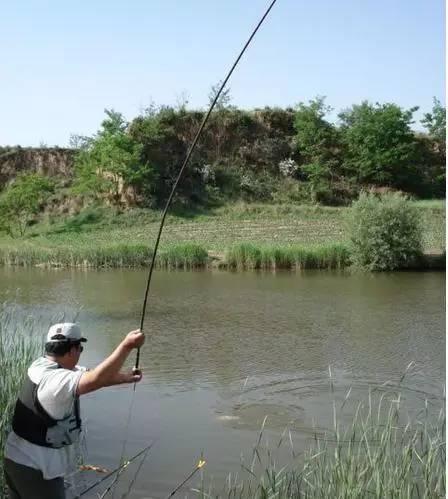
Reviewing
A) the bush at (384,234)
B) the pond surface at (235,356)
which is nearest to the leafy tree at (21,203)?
the pond surface at (235,356)

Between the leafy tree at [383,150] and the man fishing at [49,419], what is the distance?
35.2 metres

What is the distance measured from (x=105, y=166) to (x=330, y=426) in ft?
92.1

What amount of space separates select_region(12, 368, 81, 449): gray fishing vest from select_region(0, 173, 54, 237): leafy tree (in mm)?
29226

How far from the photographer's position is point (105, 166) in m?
34.1

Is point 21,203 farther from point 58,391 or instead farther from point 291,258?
point 58,391

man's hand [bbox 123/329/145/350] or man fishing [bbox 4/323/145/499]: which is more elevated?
man's hand [bbox 123/329/145/350]

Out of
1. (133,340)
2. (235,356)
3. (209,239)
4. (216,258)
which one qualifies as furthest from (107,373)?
(209,239)

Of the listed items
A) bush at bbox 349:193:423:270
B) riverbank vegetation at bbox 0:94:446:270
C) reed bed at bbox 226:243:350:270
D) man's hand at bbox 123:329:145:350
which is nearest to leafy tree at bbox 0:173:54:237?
riverbank vegetation at bbox 0:94:446:270

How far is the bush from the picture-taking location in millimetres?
23000

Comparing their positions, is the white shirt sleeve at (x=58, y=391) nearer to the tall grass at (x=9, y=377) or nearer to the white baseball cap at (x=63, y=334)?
the white baseball cap at (x=63, y=334)

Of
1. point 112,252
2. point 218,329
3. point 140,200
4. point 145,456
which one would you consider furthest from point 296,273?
point 145,456

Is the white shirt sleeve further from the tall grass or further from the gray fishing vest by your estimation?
the tall grass

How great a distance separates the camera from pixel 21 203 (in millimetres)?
32031

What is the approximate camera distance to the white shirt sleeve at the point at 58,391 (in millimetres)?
3074
